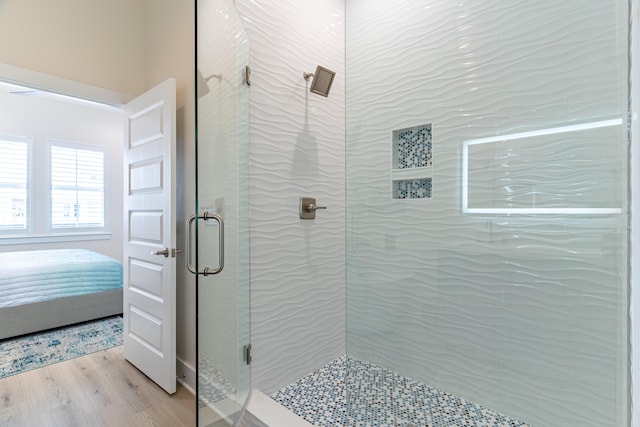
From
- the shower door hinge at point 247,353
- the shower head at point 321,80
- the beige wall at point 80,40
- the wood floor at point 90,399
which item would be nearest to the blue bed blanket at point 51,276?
the wood floor at point 90,399

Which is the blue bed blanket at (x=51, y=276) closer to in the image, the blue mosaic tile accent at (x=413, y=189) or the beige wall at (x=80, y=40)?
the beige wall at (x=80, y=40)

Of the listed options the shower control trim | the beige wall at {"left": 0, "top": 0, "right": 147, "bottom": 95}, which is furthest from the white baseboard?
the beige wall at {"left": 0, "top": 0, "right": 147, "bottom": 95}

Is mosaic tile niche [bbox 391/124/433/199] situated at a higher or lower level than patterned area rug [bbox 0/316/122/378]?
higher

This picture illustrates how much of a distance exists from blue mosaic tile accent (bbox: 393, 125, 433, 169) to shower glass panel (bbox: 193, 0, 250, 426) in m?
0.99

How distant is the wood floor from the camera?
170 cm

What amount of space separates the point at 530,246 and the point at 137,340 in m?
2.64

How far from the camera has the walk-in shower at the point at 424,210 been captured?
1346mm

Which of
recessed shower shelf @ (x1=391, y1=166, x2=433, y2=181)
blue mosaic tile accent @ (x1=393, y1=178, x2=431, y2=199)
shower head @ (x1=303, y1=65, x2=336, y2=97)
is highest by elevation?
shower head @ (x1=303, y1=65, x2=336, y2=97)

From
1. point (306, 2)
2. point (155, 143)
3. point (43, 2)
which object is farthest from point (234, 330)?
point (43, 2)

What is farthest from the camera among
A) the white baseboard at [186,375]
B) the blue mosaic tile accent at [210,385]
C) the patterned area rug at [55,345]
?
the patterned area rug at [55,345]

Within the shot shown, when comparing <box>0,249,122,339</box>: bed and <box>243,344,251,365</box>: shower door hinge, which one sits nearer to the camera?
<box>243,344,251,365</box>: shower door hinge

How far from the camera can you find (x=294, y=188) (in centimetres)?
195

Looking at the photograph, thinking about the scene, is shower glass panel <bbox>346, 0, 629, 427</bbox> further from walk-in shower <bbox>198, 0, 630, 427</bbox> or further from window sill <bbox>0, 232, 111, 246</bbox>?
window sill <bbox>0, 232, 111, 246</bbox>

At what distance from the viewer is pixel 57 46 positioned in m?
2.08
